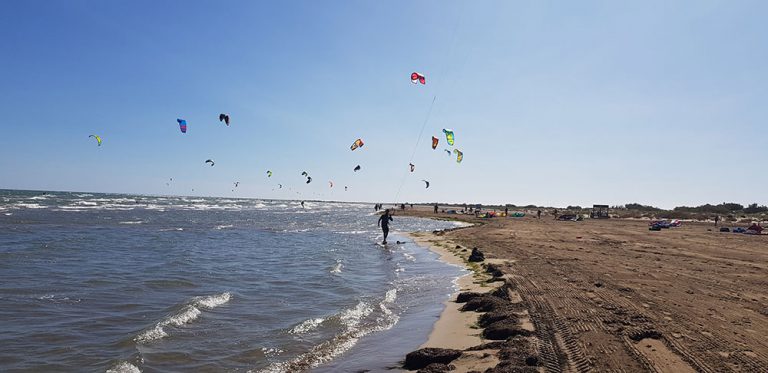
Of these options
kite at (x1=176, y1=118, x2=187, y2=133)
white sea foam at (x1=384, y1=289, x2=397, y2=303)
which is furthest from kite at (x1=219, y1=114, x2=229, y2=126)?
white sea foam at (x1=384, y1=289, x2=397, y2=303)

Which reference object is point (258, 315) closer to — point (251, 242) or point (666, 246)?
point (251, 242)

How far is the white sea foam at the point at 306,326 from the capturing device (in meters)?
7.67

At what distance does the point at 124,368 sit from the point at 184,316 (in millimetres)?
2539

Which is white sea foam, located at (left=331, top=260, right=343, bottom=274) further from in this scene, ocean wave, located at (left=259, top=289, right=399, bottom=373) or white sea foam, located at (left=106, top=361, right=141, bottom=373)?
white sea foam, located at (left=106, top=361, right=141, bottom=373)

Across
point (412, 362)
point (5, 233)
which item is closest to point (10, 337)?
point (412, 362)

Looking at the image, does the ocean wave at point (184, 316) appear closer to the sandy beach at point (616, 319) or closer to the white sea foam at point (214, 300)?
the white sea foam at point (214, 300)

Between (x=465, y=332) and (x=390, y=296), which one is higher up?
(x=465, y=332)

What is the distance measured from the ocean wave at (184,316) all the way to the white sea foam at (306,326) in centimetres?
196

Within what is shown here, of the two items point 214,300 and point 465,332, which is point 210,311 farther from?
point 465,332

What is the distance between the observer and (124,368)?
5.78 meters

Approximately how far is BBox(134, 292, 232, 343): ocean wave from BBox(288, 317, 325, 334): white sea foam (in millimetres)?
1961

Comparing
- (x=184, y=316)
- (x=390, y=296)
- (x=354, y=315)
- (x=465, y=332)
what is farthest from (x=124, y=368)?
(x=390, y=296)

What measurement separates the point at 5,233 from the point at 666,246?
1293 inches

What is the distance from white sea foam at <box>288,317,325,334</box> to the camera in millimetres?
7666
